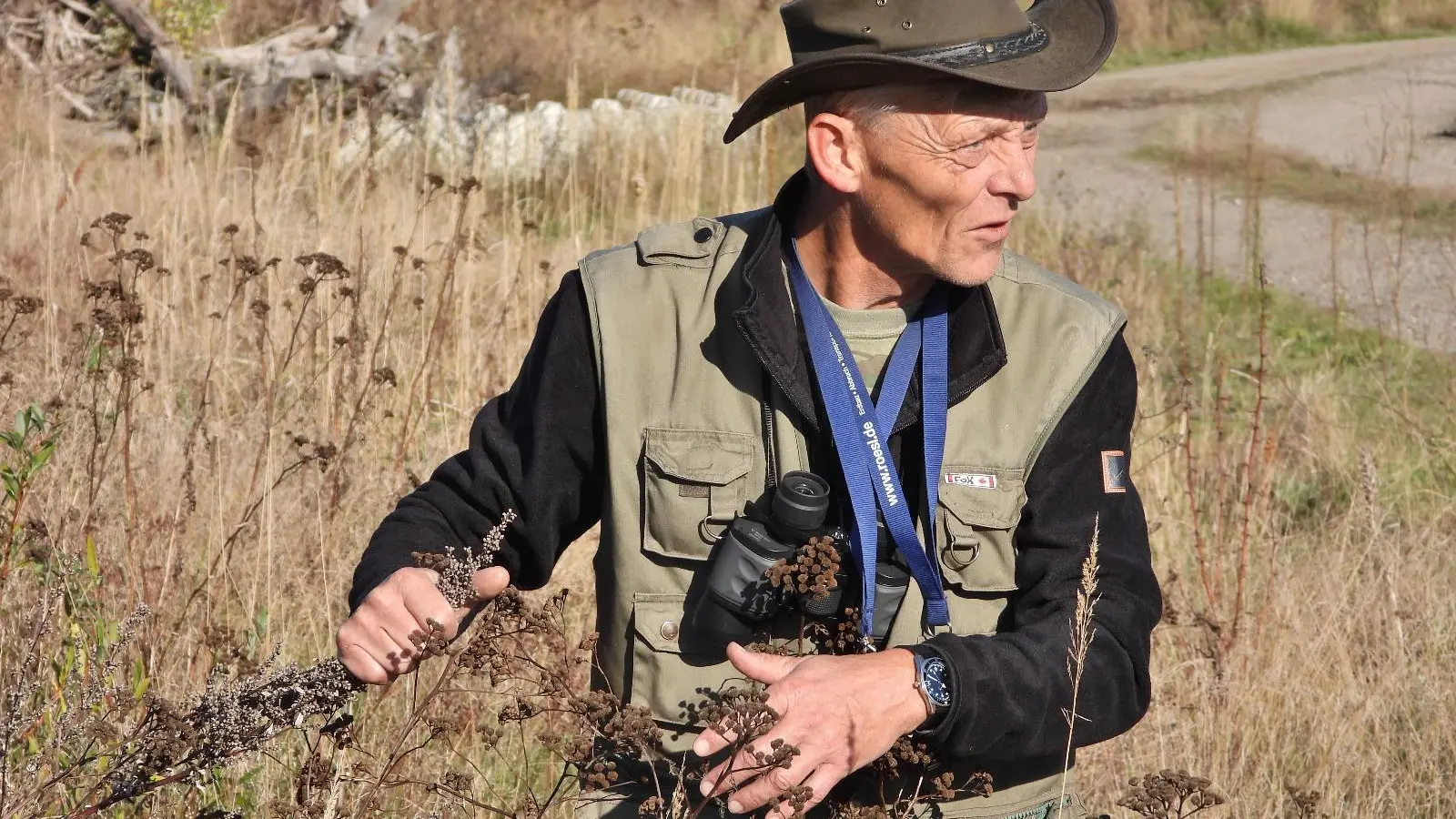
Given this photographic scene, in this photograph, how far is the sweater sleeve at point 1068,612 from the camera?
228 centimetres

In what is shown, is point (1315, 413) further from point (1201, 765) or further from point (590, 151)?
point (590, 151)

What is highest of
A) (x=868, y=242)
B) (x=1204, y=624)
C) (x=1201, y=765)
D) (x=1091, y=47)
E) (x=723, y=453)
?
(x=1091, y=47)

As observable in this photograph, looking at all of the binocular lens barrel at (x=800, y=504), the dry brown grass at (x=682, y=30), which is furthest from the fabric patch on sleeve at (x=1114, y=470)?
the dry brown grass at (x=682, y=30)

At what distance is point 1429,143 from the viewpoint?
12.8 metres

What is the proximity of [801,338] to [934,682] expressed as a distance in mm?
728

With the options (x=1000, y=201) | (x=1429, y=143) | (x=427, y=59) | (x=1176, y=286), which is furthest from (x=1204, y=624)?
(x=1429, y=143)

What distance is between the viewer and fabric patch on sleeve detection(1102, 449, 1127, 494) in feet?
8.57

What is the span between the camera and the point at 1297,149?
13.5 metres

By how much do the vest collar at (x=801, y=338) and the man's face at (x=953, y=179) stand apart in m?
0.08

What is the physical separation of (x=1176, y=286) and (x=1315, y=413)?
8.91 ft

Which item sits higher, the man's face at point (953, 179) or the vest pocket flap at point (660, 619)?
the man's face at point (953, 179)

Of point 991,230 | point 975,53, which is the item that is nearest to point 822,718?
point 991,230

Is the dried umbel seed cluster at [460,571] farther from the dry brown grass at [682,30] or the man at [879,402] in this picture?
the dry brown grass at [682,30]

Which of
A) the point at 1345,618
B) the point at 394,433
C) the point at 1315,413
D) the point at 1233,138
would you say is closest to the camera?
the point at 1345,618
